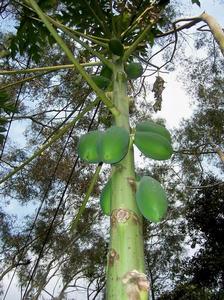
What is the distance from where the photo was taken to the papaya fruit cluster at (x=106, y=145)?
128 centimetres

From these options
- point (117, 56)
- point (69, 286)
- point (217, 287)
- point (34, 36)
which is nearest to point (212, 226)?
point (217, 287)

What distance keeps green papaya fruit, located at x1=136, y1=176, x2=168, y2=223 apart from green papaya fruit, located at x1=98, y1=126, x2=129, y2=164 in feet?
0.33

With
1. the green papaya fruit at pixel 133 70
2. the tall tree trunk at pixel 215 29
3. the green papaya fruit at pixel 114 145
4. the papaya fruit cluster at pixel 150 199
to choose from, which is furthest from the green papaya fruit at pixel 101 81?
the tall tree trunk at pixel 215 29

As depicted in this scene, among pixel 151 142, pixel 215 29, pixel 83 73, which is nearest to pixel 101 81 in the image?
pixel 83 73

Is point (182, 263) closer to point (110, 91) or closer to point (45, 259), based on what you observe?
point (45, 259)

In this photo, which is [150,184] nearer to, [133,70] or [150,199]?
[150,199]

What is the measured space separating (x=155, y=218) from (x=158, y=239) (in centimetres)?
1257

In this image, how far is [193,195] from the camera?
12.4 m

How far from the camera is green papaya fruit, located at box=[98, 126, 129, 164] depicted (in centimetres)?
128

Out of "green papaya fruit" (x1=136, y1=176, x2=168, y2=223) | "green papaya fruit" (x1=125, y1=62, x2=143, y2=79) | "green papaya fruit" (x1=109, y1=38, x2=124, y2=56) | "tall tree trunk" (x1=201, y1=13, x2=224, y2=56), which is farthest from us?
"tall tree trunk" (x1=201, y1=13, x2=224, y2=56)

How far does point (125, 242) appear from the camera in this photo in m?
1.03

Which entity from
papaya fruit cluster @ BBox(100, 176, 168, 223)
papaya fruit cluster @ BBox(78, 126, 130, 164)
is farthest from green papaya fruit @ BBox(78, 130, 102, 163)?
papaya fruit cluster @ BBox(100, 176, 168, 223)

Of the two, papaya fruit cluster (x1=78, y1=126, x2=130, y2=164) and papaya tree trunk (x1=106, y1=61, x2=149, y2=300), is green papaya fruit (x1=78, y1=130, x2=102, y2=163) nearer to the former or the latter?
papaya fruit cluster (x1=78, y1=126, x2=130, y2=164)

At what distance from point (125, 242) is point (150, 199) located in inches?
8.2
